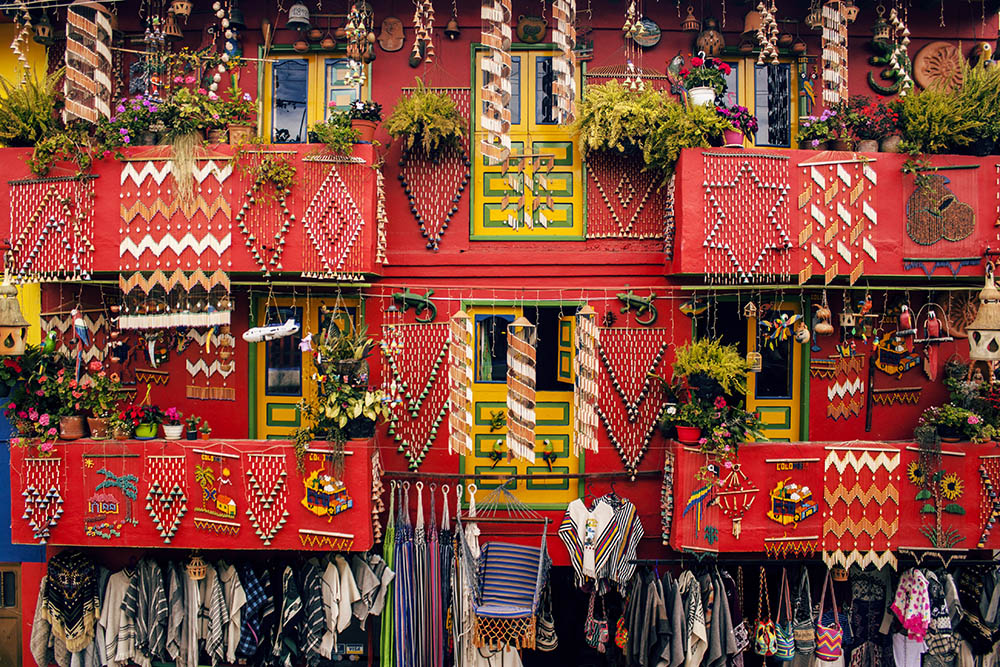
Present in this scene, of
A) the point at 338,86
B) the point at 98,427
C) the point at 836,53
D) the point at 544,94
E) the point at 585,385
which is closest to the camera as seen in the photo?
the point at 585,385

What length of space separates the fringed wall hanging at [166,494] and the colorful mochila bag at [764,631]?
283 inches

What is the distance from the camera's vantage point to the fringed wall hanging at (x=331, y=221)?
9.15 m

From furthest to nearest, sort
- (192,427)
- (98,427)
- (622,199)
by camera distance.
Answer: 1. (622,199)
2. (192,427)
3. (98,427)

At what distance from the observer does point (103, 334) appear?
10.4 metres

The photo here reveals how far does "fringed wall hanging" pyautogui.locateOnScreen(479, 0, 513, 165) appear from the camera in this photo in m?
8.78

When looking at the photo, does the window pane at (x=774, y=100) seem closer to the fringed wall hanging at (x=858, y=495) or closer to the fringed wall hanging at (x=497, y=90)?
the fringed wall hanging at (x=497, y=90)

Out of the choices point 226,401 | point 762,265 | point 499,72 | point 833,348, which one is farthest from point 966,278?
point 226,401

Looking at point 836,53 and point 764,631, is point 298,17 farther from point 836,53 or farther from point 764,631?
point 764,631

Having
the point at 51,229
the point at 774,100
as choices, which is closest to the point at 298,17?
the point at 51,229

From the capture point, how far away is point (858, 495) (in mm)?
9117

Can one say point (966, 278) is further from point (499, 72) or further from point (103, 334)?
point (103, 334)

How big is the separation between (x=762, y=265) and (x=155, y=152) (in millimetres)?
7450

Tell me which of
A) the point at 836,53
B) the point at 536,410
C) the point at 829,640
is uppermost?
the point at 836,53

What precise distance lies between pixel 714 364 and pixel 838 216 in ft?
7.69
